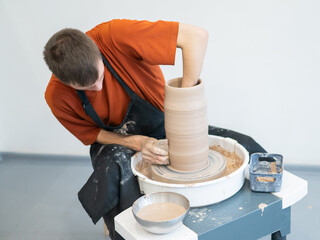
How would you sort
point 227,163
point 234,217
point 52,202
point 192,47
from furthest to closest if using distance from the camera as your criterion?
point 52,202 → point 227,163 → point 192,47 → point 234,217

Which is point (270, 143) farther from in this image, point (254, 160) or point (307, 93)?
point (254, 160)

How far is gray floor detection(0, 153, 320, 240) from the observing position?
2.47 metres

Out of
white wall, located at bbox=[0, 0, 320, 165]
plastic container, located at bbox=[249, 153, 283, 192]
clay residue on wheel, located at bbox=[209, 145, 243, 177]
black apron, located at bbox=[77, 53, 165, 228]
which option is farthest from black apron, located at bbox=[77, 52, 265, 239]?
white wall, located at bbox=[0, 0, 320, 165]

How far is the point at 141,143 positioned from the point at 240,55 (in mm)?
1193

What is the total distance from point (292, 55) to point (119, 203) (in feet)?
5.20

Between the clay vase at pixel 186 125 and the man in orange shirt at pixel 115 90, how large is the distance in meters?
0.08

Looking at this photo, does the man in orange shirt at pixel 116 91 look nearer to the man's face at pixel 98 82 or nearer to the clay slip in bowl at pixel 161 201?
the man's face at pixel 98 82

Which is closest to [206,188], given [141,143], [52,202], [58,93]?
[141,143]

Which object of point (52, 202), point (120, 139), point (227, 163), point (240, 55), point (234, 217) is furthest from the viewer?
point (52, 202)

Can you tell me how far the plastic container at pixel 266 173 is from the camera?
4.99ft

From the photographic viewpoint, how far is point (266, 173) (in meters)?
1.53

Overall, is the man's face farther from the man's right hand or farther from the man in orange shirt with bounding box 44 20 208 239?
the man's right hand

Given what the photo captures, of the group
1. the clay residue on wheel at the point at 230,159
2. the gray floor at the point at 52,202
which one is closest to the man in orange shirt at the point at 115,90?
the clay residue on wheel at the point at 230,159

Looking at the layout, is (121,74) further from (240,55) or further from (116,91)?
(240,55)
